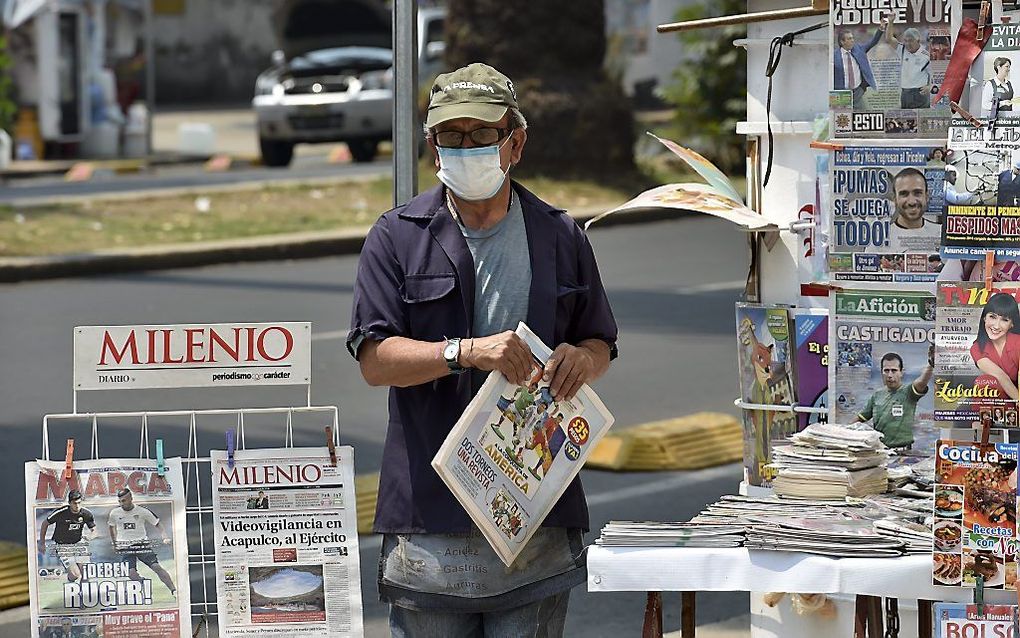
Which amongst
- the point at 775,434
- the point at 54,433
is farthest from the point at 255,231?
the point at 775,434

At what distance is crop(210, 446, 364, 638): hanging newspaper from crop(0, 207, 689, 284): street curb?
10.9m

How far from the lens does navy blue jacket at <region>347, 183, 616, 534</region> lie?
376cm

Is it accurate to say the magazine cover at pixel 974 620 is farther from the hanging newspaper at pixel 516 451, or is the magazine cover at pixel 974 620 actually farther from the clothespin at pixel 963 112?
the clothespin at pixel 963 112

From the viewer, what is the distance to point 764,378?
4.69 m

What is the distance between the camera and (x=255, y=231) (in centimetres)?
1673

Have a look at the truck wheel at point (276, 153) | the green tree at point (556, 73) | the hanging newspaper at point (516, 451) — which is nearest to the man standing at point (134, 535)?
the hanging newspaper at point (516, 451)

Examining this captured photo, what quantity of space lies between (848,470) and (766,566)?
51 cm

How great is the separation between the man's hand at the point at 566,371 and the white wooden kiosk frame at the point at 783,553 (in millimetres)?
357

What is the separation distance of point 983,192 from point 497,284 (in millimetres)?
1079

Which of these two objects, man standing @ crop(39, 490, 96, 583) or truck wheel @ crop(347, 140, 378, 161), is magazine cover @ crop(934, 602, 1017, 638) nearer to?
man standing @ crop(39, 490, 96, 583)

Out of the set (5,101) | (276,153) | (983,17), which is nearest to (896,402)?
(983,17)

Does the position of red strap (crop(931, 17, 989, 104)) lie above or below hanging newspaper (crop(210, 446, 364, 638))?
above

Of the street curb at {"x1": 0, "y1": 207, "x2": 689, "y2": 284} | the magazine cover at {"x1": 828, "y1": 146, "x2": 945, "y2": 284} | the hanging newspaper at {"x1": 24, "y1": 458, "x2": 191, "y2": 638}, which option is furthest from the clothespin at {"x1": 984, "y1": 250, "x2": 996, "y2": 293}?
the street curb at {"x1": 0, "y1": 207, "x2": 689, "y2": 284}

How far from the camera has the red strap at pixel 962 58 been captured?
407cm
